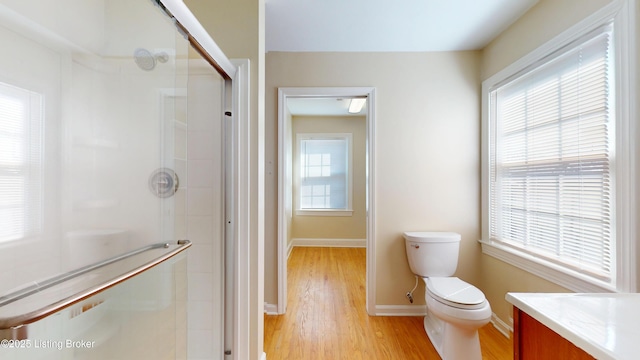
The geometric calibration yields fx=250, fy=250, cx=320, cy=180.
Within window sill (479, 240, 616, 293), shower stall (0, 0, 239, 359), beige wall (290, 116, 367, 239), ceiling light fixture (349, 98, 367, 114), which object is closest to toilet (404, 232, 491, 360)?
window sill (479, 240, 616, 293)

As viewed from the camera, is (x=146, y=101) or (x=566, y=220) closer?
(x=146, y=101)

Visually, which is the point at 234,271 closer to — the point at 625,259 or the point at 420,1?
the point at 625,259

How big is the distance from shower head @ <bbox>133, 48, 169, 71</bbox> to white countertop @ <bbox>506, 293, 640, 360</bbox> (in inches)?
58.8

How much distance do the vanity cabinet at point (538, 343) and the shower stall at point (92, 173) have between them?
1.20 meters

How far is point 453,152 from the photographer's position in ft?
7.34

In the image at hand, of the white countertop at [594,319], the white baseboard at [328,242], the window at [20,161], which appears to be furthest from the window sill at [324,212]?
the window at [20,161]

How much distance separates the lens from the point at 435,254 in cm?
204

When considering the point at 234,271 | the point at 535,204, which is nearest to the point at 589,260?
the point at 535,204

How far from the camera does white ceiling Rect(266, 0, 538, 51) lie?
5.54 feet

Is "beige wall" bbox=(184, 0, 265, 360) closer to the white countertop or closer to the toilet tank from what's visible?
the white countertop

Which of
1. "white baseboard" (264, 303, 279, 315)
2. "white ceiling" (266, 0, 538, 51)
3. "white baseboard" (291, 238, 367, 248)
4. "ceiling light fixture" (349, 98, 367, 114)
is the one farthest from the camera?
"white baseboard" (291, 238, 367, 248)

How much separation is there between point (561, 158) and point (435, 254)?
3.42 ft

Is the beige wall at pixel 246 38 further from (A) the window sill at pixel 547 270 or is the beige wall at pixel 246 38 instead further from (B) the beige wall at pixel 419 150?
(A) the window sill at pixel 547 270

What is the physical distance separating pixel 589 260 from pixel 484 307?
1.92 feet
